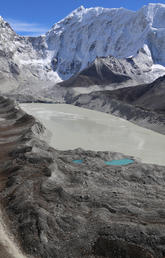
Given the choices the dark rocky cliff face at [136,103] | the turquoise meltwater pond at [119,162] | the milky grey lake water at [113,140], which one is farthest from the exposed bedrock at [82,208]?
the dark rocky cliff face at [136,103]

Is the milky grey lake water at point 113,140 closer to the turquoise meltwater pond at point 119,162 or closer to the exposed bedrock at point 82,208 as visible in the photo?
the turquoise meltwater pond at point 119,162

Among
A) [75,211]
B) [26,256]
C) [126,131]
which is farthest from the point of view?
[126,131]

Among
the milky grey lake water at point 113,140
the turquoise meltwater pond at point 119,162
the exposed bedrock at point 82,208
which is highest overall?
the exposed bedrock at point 82,208

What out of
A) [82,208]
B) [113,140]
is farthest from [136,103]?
[82,208]

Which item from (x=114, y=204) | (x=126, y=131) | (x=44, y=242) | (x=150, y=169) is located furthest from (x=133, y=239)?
(x=126, y=131)

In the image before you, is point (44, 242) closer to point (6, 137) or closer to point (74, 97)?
point (6, 137)

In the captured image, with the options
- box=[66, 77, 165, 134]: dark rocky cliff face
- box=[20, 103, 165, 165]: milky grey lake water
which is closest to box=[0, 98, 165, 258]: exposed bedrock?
box=[20, 103, 165, 165]: milky grey lake water

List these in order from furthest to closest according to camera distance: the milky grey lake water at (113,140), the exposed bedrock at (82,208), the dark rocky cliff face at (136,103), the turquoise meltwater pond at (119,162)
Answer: the dark rocky cliff face at (136,103)
the milky grey lake water at (113,140)
the turquoise meltwater pond at (119,162)
the exposed bedrock at (82,208)

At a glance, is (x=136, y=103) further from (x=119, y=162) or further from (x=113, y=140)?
(x=119, y=162)

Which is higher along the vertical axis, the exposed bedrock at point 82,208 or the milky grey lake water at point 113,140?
the exposed bedrock at point 82,208
